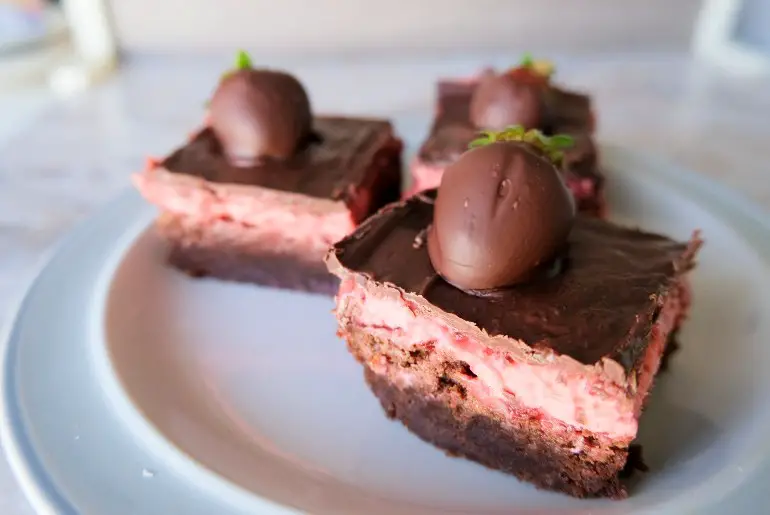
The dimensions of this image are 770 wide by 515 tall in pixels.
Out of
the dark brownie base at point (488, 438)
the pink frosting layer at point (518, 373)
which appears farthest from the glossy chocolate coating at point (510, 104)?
the dark brownie base at point (488, 438)

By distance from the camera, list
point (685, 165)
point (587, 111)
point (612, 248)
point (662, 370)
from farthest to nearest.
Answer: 1. point (685, 165)
2. point (587, 111)
3. point (662, 370)
4. point (612, 248)

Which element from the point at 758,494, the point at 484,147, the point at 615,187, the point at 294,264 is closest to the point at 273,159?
the point at 294,264

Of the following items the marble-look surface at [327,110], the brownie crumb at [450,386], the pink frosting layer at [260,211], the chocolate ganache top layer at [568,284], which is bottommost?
→ the marble-look surface at [327,110]

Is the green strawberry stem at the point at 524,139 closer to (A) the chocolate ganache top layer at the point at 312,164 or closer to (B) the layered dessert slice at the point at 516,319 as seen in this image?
(B) the layered dessert slice at the point at 516,319

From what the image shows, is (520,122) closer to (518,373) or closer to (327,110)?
(518,373)

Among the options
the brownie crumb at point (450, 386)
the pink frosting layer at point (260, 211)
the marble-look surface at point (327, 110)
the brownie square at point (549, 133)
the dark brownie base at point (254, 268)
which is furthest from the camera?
the marble-look surface at point (327, 110)

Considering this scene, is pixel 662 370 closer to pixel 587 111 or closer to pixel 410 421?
pixel 410 421
